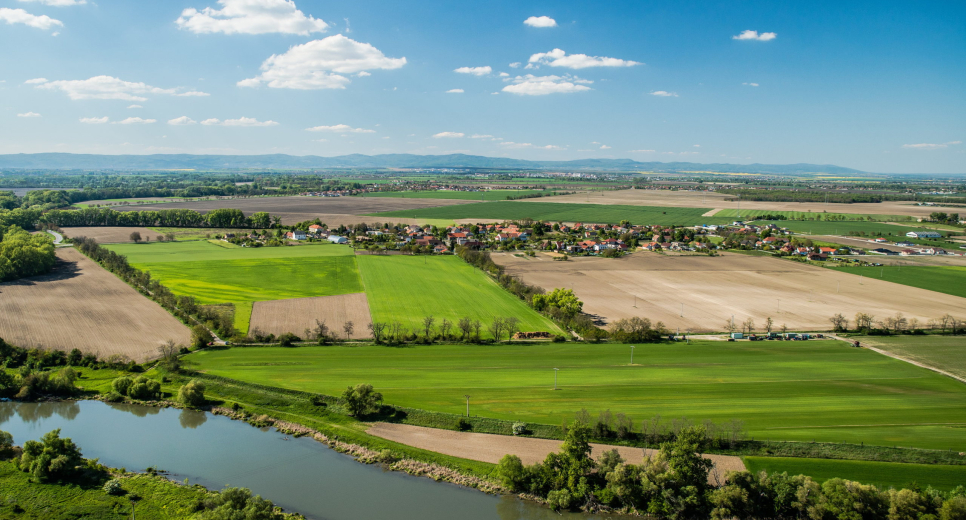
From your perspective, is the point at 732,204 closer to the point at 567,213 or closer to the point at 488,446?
the point at 567,213

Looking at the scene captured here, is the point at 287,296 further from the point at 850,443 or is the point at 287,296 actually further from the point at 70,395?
the point at 850,443

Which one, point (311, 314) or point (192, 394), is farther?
point (311, 314)

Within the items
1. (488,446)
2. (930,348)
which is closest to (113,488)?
(488,446)

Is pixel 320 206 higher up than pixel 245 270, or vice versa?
pixel 320 206

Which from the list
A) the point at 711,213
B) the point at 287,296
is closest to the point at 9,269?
the point at 287,296

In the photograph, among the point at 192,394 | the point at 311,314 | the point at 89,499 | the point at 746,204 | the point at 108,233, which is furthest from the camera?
the point at 746,204

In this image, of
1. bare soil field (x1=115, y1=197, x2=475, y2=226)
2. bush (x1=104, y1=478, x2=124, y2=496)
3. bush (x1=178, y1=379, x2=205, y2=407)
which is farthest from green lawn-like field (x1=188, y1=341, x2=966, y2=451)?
bare soil field (x1=115, y1=197, x2=475, y2=226)

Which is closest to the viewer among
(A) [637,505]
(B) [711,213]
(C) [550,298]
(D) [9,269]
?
(A) [637,505]
